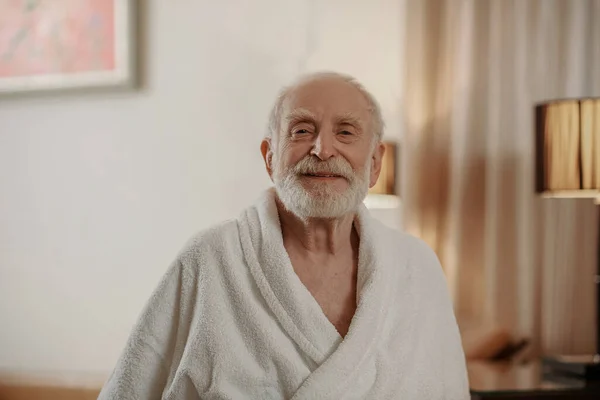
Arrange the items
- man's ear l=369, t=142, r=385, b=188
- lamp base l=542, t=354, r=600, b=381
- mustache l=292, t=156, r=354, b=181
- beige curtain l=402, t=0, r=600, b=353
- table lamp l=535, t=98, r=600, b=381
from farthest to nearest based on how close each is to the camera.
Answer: beige curtain l=402, t=0, r=600, b=353
table lamp l=535, t=98, r=600, b=381
lamp base l=542, t=354, r=600, b=381
man's ear l=369, t=142, r=385, b=188
mustache l=292, t=156, r=354, b=181

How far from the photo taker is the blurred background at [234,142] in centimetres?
298

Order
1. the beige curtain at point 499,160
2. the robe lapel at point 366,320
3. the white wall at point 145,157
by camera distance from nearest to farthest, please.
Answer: the robe lapel at point 366,320 < the beige curtain at point 499,160 < the white wall at point 145,157

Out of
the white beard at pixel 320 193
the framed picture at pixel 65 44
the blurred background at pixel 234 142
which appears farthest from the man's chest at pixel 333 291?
the framed picture at pixel 65 44

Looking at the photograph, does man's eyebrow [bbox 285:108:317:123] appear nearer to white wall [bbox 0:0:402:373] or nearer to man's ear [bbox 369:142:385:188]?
man's ear [bbox 369:142:385:188]

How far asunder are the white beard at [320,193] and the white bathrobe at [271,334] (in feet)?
0.27

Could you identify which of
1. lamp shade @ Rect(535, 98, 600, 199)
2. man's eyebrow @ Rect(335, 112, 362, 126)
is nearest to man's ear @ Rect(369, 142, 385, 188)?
man's eyebrow @ Rect(335, 112, 362, 126)

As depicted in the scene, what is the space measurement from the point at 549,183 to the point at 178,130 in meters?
1.83

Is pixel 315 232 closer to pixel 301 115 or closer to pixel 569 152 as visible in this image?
pixel 301 115

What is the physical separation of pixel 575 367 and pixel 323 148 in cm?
139

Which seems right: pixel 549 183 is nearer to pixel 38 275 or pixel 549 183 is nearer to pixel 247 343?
pixel 247 343

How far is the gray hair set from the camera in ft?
4.47

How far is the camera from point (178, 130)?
345 centimetres

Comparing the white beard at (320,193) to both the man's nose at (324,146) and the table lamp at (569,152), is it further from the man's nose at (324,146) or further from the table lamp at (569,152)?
the table lamp at (569,152)

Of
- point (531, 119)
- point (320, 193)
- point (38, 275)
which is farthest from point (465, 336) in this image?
point (38, 275)
